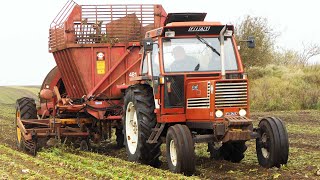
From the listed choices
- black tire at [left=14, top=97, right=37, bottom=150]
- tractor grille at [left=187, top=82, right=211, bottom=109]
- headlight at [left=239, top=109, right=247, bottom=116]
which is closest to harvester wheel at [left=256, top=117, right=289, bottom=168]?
headlight at [left=239, top=109, right=247, bottom=116]

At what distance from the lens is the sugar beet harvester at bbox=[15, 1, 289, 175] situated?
28.1 feet

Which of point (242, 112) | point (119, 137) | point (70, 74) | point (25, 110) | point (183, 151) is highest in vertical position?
point (70, 74)

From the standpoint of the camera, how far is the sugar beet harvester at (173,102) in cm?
856

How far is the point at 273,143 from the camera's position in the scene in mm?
8695

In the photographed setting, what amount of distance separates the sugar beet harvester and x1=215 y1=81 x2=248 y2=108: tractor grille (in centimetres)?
2

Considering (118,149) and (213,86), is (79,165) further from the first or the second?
(118,149)

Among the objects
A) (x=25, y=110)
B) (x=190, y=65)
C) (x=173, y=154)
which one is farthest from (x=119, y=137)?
(x=173, y=154)

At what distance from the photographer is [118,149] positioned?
1348 centimetres

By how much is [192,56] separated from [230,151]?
6.63 ft

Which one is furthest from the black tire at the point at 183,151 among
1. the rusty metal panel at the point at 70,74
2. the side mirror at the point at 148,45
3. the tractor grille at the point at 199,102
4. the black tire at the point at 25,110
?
the black tire at the point at 25,110

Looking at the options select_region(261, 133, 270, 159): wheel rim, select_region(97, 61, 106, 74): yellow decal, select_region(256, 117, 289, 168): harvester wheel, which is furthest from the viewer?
select_region(97, 61, 106, 74): yellow decal

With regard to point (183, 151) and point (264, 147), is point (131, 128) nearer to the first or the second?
point (183, 151)

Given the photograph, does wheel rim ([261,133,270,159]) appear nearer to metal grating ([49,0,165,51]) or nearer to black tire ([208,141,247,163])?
black tire ([208,141,247,163])

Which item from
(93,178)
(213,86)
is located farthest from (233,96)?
(93,178)
